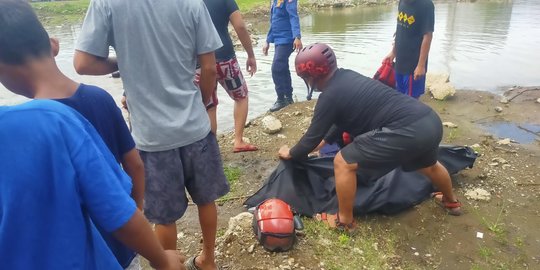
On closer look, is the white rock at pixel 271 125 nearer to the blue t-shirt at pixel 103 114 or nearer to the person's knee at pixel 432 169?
the person's knee at pixel 432 169

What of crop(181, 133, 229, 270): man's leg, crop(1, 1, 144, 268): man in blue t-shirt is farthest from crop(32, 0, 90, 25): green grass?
crop(1, 1, 144, 268): man in blue t-shirt

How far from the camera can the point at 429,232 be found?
366 centimetres

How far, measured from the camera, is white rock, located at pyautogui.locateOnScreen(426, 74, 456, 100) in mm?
7230

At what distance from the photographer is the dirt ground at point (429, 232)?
3252mm

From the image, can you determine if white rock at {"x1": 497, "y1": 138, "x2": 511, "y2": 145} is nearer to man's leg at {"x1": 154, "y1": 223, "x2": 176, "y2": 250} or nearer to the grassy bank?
man's leg at {"x1": 154, "y1": 223, "x2": 176, "y2": 250}

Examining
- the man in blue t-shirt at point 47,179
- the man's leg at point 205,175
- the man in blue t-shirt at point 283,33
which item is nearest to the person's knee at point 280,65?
the man in blue t-shirt at point 283,33

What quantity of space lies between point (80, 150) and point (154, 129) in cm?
132

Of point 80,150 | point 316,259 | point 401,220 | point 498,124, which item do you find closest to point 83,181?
point 80,150

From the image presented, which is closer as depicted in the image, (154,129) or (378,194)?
(154,129)

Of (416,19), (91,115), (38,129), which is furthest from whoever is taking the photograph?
(416,19)

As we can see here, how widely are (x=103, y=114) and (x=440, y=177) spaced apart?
2.95 meters

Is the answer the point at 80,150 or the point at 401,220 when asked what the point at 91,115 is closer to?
the point at 80,150

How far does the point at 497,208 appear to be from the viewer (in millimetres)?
3945

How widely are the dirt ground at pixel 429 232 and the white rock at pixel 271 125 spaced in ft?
2.13
